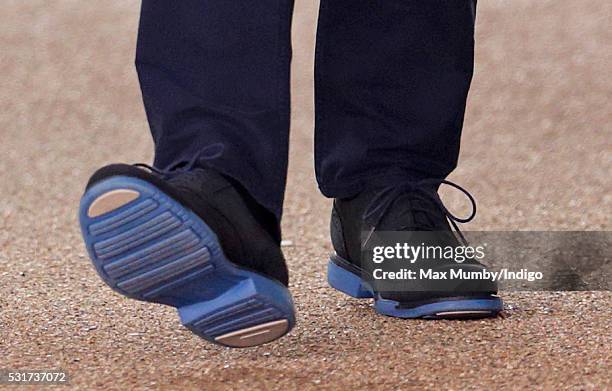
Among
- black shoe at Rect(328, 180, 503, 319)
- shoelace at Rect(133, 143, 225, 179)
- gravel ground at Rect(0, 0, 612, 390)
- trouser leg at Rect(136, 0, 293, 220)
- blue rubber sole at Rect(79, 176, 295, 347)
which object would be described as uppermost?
trouser leg at Rect(136, 0, 293, 220)

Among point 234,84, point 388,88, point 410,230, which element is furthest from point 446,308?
point 234,84

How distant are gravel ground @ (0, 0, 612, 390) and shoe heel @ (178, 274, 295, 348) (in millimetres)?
49

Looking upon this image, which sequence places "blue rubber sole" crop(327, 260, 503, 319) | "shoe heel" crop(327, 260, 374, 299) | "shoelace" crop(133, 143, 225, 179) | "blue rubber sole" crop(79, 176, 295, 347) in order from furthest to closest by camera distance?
"shoe heel" crop(327, 260, 374, 299) < "blue rubber sole" crop(327, 260, 503, 319) < "shoelace" crop(133, 143, 225, 179) < "blue rubber sole" crop(79, 176, 295, 347)

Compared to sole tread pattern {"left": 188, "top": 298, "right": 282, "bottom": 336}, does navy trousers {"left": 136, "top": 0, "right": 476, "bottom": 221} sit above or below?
above

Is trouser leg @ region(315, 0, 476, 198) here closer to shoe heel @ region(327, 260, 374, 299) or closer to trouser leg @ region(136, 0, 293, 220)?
shoe heel @ region(327, 260, 374, 299)

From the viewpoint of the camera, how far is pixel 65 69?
389 cm

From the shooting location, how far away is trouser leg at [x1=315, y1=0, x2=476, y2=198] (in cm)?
156

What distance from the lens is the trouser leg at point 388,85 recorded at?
1564 mm

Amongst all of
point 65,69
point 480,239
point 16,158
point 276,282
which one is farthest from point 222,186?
point 65,69

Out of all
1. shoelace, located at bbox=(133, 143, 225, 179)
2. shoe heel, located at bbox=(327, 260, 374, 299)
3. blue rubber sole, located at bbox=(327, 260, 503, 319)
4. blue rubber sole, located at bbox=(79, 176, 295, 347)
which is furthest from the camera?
shoe heel, located at bbox=(327, 260, 374, 299)

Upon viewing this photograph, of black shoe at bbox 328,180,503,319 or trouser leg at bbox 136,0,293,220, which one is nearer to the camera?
trouser leg at bbox 136,0,293,220

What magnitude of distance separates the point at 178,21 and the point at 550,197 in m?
1.22

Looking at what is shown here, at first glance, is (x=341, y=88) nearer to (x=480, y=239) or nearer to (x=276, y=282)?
(x=276, y=282)

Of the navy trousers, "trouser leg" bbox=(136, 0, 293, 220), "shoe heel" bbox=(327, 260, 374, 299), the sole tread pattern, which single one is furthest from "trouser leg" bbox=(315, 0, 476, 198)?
the sole tread pattern
